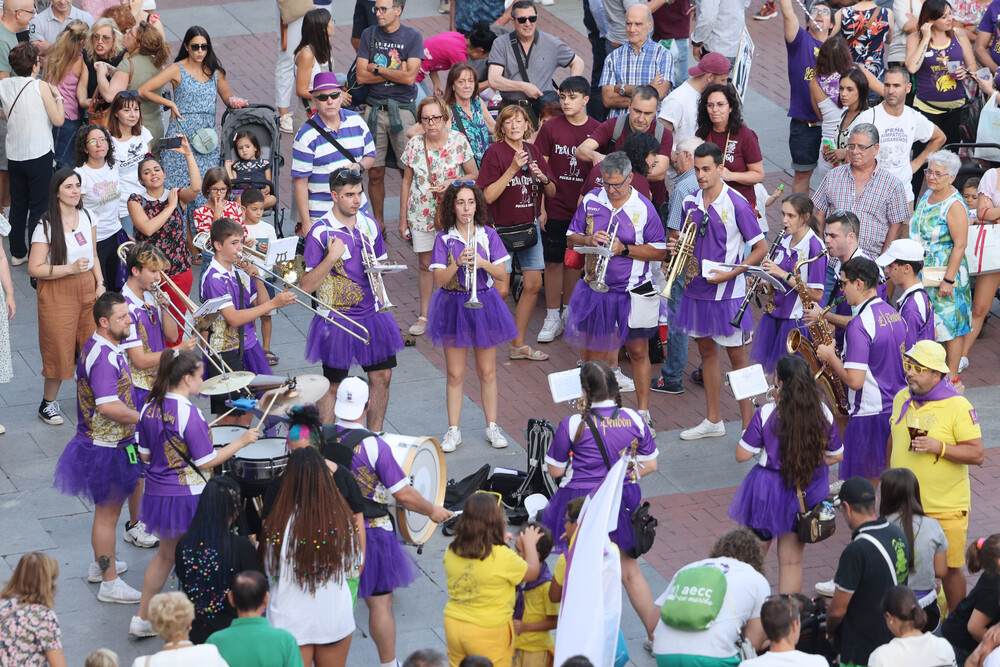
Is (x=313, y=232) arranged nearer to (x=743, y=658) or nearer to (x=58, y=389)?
(x=58, y=389)

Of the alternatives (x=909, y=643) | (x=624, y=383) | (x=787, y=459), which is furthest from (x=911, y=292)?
(x=909, y=643)

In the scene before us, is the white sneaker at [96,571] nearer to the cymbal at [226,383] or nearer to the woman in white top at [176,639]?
the cymbal at [226,383]

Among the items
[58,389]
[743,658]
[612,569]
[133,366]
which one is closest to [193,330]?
[133,366]

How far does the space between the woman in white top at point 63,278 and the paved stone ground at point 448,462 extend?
506 millimetres

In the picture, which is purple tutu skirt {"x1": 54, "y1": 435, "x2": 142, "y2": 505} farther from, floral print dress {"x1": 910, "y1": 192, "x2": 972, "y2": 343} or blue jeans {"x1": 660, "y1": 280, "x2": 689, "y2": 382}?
floral print dress {"x1": 910, "y1": 192, "x2": 972, "y2": 343}

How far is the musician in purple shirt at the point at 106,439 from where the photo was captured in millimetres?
8336

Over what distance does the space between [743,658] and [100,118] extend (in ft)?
26.4

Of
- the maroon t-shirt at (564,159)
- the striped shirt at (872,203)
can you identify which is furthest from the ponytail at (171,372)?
the striped shirt at (872,203)

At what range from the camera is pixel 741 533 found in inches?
286

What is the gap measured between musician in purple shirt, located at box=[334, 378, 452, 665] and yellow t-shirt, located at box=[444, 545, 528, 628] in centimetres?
66

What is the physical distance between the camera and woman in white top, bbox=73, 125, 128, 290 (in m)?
10.8

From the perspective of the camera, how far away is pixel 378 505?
24.6 ft

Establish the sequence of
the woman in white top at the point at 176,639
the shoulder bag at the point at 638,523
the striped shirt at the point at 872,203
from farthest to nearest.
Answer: the striped shirt at the point at 872,203 < the shoulder bag at the point at 638,523 < the woman in white top at the point at 176,639

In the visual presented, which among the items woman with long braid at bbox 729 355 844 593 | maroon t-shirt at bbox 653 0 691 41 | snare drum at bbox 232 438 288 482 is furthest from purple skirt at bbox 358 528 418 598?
maroon t-shirt at bbox 653 0 691 41
